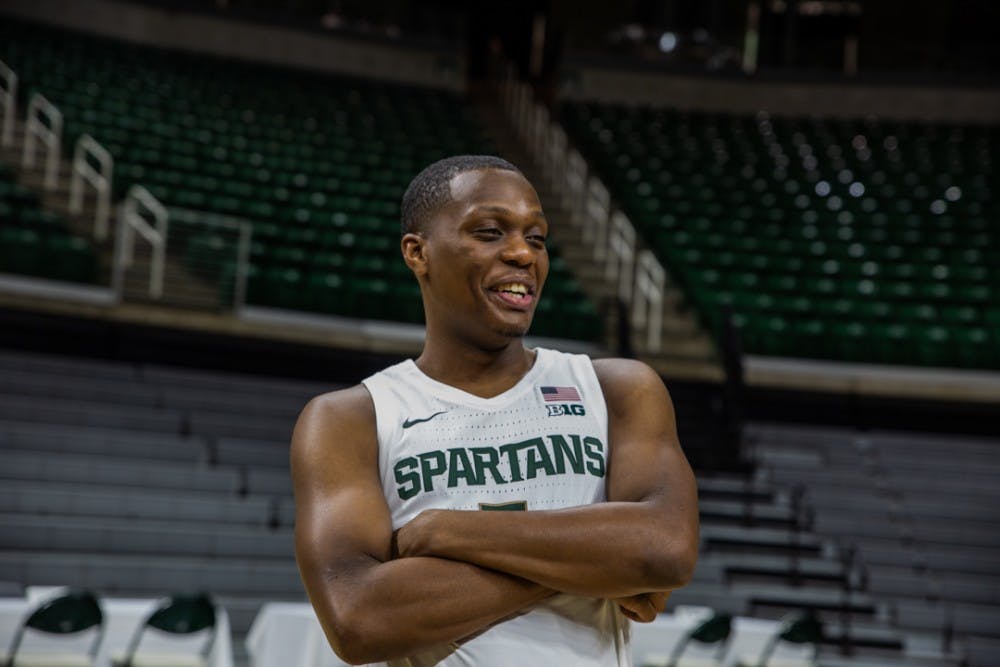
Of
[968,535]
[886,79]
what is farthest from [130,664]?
[886,79]

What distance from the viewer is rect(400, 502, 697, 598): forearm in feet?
5.02

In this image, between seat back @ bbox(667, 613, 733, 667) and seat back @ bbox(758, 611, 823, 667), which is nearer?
seat back @ bbox(667, 613, 733, 667)

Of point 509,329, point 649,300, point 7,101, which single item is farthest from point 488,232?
point 7,101

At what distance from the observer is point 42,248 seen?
10781 mm

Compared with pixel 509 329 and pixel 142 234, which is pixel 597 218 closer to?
pixel 142 234

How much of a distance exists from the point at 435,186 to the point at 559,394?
13.2 inches

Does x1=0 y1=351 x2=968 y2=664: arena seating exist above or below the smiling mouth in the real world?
below

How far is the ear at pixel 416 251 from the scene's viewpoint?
5.71ft

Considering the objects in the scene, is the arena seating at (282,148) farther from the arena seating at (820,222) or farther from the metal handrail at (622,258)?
the arena seating at (820,222)

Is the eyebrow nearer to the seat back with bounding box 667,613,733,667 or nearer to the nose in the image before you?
the nose

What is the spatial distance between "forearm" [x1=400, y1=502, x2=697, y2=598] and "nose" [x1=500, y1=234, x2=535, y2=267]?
1.10ft

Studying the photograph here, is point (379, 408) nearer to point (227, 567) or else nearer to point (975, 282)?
point (227, 567)

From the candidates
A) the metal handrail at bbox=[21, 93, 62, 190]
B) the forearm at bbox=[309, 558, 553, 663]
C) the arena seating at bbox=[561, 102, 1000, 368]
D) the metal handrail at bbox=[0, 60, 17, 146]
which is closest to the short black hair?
the forearm at bbox=[309, 558, 553, 663]

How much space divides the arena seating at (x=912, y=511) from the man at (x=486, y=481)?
836 centimetres
